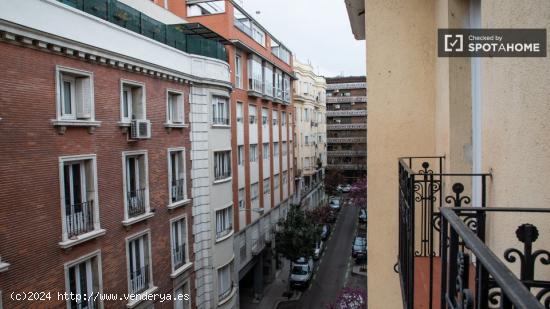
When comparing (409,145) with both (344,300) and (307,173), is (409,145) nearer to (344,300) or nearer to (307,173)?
(344,300)

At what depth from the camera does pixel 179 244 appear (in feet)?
49.8

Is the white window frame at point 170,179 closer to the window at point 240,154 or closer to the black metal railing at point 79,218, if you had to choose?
the black metal railing at point 79,218

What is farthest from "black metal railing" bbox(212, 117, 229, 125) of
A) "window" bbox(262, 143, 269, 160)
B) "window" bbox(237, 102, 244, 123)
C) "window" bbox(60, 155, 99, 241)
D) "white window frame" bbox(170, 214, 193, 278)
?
"window" bbox(262, 143, 269, 160)

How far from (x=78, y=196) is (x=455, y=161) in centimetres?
915

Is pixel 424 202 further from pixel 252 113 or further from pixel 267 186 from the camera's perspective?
pixel 267 186

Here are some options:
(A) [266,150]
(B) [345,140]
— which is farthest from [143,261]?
(B) [345,140]

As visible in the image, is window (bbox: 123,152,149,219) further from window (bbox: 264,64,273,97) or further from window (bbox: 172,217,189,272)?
window (bbox: 264,64,273,97)

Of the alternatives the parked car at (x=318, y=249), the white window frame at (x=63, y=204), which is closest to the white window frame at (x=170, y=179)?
the white window frame at (x=63, y=204)

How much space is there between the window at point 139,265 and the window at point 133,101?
3806mm

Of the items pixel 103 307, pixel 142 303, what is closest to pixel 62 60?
pixel 103 307

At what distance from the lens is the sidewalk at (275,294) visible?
22578 millimetres

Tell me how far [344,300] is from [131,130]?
38.3 feet

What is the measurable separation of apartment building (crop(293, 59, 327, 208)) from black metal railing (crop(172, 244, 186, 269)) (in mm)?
22260

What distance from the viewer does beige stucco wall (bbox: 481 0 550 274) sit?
8.55 ft
